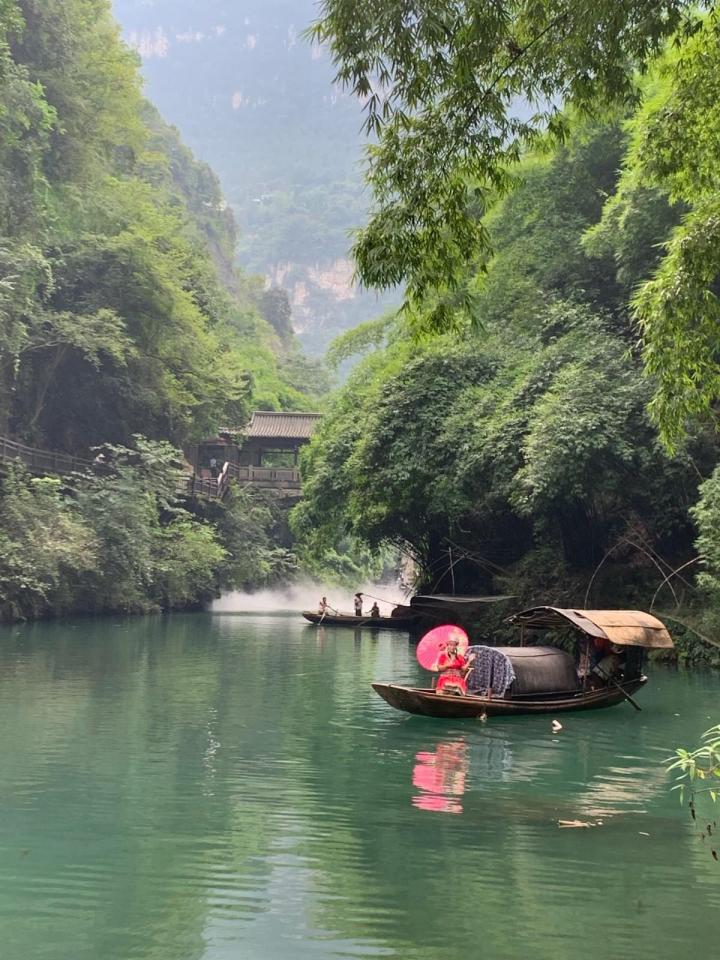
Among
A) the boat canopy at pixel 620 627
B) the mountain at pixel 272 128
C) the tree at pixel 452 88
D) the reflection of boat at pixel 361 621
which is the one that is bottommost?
the reflection of boat at pixel 361 621

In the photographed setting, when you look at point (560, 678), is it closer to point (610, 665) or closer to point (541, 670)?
point (541, 670)

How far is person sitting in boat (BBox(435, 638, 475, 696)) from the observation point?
12.1 metres

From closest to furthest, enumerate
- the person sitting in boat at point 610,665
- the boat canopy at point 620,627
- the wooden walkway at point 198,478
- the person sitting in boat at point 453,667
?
→ the person sitting in boat at point 453,667 → the boat canopy at point 620,627 → the person sitting in boat at point 610,665 → the wooden walkway at point 198,478

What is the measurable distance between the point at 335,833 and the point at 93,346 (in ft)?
78.8

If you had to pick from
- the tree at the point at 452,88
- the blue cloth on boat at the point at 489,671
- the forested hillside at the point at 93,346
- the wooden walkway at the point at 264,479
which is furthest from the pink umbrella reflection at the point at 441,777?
the wooden walkway at the point at 264,479

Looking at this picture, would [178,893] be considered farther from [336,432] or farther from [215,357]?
[215,357]

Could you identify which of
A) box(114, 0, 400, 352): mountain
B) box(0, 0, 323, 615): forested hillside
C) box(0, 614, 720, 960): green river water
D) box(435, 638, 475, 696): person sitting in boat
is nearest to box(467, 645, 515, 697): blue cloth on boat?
box(435, 638, 475, 696): person sitting in boat

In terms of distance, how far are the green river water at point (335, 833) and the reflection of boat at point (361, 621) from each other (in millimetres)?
14151

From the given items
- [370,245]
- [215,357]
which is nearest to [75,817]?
[370,245]

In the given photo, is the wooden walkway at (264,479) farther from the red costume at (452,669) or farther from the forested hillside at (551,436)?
the red costume at (452,669)

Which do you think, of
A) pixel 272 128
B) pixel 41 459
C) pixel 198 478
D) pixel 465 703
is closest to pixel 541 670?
pixel 465 703

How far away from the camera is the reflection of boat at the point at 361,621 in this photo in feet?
91.8

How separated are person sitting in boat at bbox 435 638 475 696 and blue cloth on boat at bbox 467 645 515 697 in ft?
0.47

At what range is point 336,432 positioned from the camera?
26859 mm
